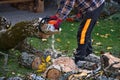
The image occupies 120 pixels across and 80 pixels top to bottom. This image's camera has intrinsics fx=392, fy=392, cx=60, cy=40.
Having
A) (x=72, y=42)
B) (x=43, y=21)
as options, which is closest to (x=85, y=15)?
(x=43, y=21)

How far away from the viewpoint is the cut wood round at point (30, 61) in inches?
240

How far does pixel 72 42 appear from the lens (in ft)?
25.7

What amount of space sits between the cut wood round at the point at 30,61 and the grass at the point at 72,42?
78 mm

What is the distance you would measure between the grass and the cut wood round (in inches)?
3.1

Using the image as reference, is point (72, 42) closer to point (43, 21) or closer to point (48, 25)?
point (43, 21)

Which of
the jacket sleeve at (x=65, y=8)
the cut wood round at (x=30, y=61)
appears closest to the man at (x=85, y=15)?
the jacket sleeve at (x=65, y=8)

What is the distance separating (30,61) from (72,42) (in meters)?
1.90

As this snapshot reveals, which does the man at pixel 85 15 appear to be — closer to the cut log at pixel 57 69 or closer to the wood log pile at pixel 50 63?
the wood log pile at pixel 50 63

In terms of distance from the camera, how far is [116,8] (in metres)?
10.5

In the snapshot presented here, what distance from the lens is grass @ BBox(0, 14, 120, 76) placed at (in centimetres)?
638

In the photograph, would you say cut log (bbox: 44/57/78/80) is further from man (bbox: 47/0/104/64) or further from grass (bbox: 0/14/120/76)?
grass (bbox: 0/14/120/76)

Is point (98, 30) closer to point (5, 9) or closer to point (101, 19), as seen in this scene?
point (101, 19)

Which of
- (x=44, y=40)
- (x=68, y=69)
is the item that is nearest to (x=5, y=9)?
(x=44, y=40)

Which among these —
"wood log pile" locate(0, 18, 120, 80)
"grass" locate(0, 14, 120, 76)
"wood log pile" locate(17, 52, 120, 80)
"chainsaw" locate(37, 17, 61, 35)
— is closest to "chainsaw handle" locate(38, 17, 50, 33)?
"chainsaw" locate(37, 17, 61, 35)
